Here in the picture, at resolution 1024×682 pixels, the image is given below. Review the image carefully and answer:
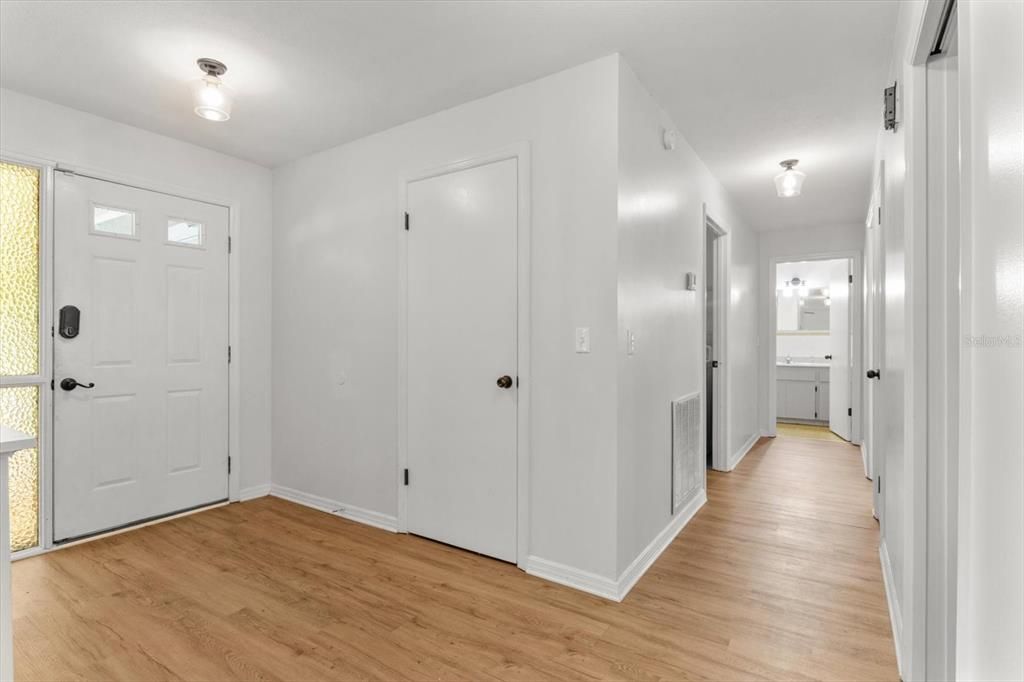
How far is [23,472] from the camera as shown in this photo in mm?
2850

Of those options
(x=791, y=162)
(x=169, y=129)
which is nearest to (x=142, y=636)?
(x=169, y=129)

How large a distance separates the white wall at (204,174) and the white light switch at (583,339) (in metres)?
2.64

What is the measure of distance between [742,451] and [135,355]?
5.11 m

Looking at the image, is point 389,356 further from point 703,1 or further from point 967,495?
point 967,495

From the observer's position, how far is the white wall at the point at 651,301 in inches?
96.1

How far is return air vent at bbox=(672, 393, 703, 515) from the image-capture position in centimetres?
316

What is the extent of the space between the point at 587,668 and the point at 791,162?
3637 millimetres

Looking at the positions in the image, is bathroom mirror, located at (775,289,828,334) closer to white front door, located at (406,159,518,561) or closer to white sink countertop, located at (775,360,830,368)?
white sink countertop, located at (775,360,830,368)

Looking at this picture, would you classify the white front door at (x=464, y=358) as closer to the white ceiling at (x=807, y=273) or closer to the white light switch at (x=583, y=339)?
the white light switch at (x=583, y=339)

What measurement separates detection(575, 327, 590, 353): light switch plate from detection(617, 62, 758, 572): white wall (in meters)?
0.15

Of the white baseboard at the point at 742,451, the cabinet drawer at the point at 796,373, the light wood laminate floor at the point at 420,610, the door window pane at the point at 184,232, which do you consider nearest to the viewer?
the light wood laminate floor at the point at 420,610

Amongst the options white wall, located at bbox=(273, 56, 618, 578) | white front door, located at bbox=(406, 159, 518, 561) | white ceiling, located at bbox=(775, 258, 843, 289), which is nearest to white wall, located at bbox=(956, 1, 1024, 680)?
white wall, located at bbox=(273, 56, 618, 578)

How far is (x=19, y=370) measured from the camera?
2828mm

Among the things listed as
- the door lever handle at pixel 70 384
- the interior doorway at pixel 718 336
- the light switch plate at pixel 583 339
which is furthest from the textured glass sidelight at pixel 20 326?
the interior doorway at pixel 718 336
